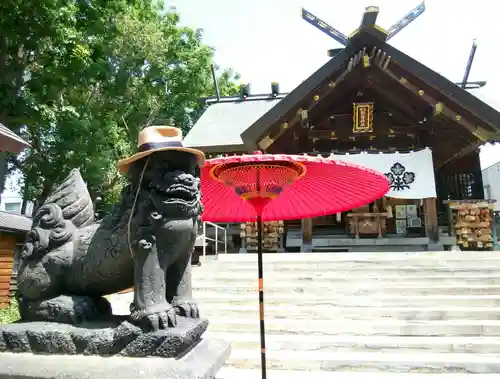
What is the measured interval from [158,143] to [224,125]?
13.1 meters

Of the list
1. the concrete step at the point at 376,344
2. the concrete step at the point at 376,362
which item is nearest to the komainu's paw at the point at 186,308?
the concrete step at the point at 376,362

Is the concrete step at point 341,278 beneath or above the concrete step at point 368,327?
above

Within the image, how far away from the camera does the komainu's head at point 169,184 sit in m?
2.12

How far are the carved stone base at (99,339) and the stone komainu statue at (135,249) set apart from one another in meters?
0.07

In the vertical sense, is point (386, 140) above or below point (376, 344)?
above

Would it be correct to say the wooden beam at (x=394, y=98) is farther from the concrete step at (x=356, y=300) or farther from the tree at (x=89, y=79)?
the tree at (x=89, y=79)

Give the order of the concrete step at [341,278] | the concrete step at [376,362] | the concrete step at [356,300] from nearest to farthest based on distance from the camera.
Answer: the concrete step at [376,362]
the concrete step at [356,300]
the concrete step at [341,278]

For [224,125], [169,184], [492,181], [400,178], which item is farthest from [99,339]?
[492,181]

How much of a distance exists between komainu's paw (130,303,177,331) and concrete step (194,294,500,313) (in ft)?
13.0

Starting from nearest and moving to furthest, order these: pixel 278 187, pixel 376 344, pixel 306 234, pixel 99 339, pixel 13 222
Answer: pixel 99 339
pixel 278 187
pixel 376 344
pixel 13 222
pixel 306 234

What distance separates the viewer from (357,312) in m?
5.57

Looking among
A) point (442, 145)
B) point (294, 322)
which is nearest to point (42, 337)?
point (294, 322)

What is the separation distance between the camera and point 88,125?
38.3 ft

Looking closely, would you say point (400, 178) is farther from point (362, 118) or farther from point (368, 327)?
point (368, 327)
